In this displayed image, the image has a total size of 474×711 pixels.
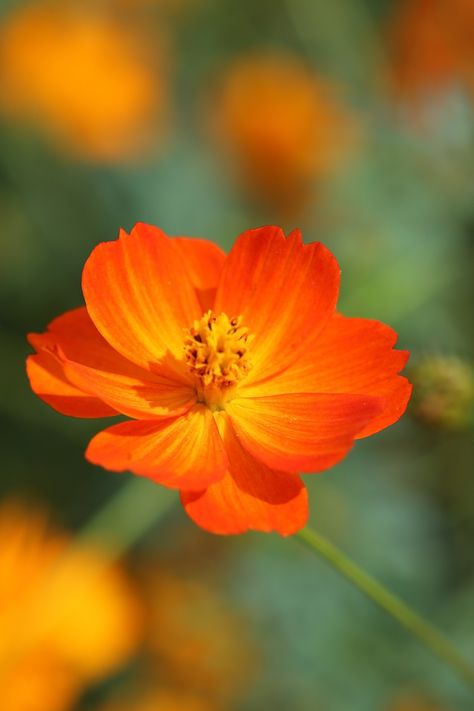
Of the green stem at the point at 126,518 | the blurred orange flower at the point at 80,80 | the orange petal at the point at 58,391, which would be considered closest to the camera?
the orange petal at the point at 58,391

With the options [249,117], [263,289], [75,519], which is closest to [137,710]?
[75,519]

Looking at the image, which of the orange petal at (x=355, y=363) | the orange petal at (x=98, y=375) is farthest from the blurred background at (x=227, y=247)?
the orange petal at (x=98, y=375)

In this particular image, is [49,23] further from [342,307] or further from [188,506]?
[188,506]

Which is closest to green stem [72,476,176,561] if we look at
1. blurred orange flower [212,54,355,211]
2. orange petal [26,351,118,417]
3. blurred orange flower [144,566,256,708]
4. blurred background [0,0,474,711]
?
blurred background [0,0,474,711]

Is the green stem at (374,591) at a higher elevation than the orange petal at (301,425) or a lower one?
lower

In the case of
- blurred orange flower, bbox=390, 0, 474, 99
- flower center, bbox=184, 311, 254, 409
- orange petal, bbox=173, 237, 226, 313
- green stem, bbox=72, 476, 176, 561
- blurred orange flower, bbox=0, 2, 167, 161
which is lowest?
green stem, bbox=72, 476, 176, 561

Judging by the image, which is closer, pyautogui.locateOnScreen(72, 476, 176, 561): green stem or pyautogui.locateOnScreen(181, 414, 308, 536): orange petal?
pyautogui.locateOnScreen(181, 414, 308, 536): orange petal

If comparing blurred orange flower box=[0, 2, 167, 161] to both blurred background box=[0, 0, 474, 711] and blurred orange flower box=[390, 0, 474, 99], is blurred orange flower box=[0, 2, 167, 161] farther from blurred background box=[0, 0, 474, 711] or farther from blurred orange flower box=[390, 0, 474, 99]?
blurred orange flower box=[390, 0, 474, 99]

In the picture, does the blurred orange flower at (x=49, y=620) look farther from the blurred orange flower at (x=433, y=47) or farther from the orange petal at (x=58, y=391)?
the blurred orange flower at (x=433, y=47)
